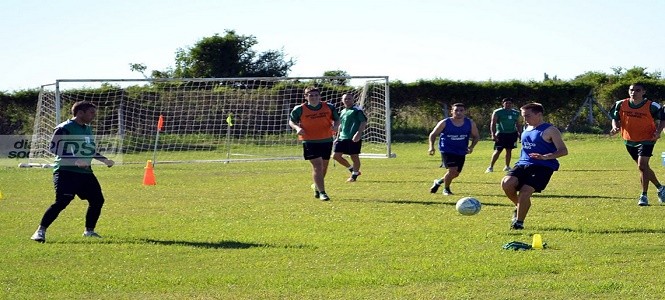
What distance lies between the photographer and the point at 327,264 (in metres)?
10.4

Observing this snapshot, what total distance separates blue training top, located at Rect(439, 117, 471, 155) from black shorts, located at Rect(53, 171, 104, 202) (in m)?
7.17

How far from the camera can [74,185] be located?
1254cm

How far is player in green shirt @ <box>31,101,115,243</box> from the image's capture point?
12422mm

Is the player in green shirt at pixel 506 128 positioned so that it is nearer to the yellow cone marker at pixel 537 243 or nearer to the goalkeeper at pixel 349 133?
the goalkeeper at pixel 349 133

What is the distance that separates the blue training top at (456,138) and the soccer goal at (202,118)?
1500 cm

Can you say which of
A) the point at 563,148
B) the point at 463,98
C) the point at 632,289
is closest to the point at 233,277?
the point at 632,289

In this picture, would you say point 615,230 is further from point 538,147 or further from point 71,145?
point 71,145

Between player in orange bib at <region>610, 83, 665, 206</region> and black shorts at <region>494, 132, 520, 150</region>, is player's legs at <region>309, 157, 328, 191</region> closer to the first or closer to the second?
player in orange bib at <region>610, 83, 665, 206</region>

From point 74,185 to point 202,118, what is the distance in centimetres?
→ 2145

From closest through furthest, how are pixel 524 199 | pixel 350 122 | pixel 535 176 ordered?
1. pixel 524 199
2. pixel 535 176
3. pixel 350 122

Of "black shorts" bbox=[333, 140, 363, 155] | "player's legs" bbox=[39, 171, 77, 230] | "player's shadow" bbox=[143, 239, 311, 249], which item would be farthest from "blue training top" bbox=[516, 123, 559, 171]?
"black shorts" bbox=[333, 140, 363, 155]

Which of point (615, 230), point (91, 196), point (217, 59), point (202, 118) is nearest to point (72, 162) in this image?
point (91, 196)

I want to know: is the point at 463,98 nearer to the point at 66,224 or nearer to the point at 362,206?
the point at 362,206

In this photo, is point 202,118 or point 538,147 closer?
point 538,147
